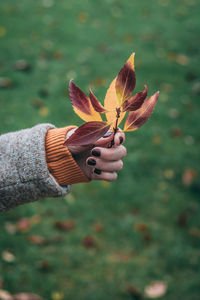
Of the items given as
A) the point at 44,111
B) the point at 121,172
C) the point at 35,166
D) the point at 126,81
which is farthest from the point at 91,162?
the point at 44,111

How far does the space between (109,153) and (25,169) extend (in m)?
0.29

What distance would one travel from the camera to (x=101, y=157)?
1.04 metres

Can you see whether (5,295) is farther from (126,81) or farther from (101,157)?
(126,81)

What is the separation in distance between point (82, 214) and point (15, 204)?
121cm

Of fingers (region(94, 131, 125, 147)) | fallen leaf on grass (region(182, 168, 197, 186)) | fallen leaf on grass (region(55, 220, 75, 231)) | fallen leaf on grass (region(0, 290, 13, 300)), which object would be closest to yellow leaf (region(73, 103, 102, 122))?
fingers (region(94, 131, 125, 147))

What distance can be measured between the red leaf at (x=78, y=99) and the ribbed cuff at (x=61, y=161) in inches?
9.8

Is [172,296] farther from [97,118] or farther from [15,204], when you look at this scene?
[97,118]

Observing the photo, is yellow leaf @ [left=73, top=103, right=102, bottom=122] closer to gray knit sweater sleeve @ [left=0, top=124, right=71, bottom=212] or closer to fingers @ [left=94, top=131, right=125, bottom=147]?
fingers @ [left=94, top=131, right=125, bottom=147]

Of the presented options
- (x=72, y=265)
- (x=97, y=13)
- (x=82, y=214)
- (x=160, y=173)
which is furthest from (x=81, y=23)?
(x=72, y=265)

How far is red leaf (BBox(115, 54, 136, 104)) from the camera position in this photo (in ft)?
2.68

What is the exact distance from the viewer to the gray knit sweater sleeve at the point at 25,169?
3.61ft

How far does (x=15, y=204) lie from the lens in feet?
3.86

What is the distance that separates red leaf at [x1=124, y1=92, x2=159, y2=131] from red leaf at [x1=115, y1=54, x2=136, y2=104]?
0.08 m

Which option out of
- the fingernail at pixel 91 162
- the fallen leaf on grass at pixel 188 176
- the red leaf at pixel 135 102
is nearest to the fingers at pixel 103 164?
the fingernail at pixel 91 162
